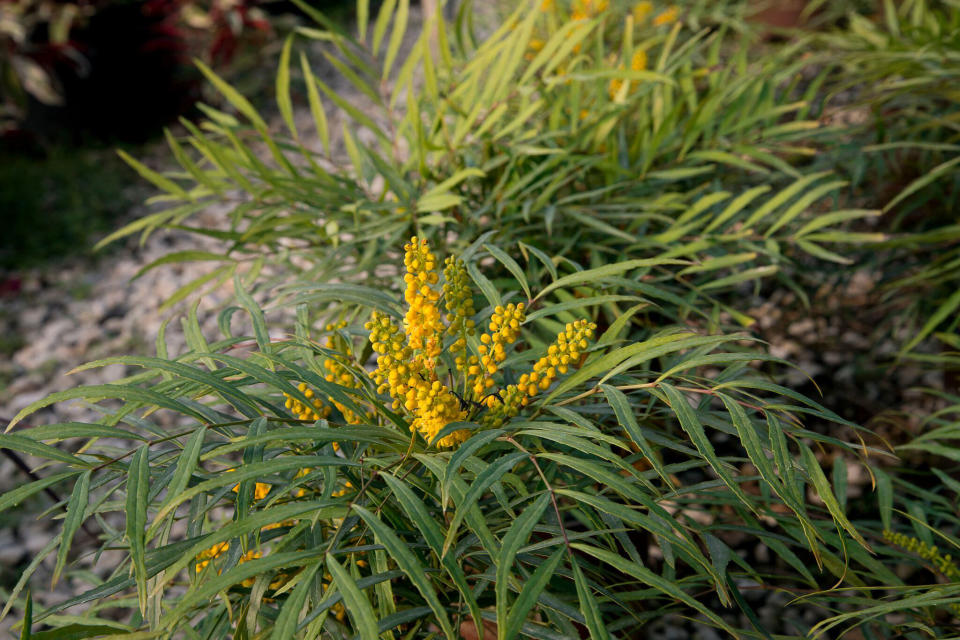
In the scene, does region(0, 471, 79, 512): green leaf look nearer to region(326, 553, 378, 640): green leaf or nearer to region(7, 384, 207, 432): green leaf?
region(7, 384, 207, 432): green leaf

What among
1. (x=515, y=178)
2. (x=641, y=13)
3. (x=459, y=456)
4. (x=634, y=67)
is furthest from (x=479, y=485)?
(x=641, y=13)

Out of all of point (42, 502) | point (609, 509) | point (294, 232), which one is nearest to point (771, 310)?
point (294, 232)

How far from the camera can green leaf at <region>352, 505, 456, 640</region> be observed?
0.40 meters

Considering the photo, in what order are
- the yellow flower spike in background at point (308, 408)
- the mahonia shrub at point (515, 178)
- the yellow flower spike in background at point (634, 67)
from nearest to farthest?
the yellow flower spike in background at point (308, 408) → the mahonia shrub at point (515, 178) → the yellow flower spike in background at point (634, 67)

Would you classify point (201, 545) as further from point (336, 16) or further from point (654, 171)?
point (336, 16)

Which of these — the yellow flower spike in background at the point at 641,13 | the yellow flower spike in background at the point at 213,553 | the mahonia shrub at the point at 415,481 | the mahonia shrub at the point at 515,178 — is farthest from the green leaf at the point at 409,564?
the yellow flower spike in background at the point at 641,13

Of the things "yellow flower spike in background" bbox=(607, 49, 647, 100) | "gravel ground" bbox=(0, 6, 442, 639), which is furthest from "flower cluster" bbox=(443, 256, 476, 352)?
"gravel ground" bbox=(0, 6, 442, 639)

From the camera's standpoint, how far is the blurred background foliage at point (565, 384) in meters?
0.49

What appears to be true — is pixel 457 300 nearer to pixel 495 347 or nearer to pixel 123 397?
pixel 495 347

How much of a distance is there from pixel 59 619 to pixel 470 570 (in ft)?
1.34

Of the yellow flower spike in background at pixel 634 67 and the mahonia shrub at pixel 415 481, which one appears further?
the yellow flower spike in background at pixel 634 67

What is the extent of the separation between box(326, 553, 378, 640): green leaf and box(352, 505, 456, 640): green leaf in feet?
0.04

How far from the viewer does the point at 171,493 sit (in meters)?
0.46

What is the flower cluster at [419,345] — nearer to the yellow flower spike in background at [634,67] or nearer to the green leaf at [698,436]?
the green leaf at [698,436]
